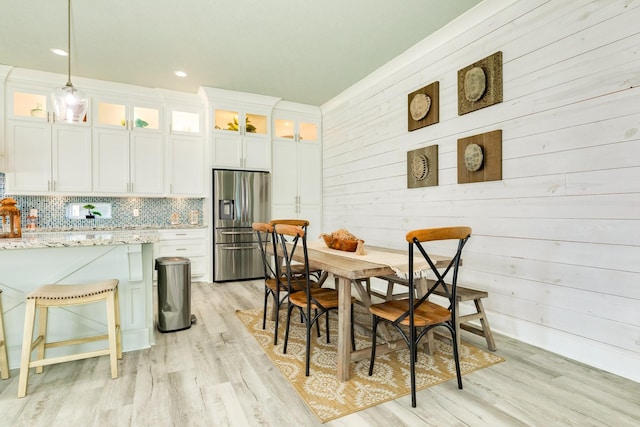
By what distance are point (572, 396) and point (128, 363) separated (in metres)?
2.73

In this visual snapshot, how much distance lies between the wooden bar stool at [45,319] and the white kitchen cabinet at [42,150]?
9.38ft

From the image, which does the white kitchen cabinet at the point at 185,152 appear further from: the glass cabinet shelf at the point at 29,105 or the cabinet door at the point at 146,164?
the glass cabinet shelf at the point at 29,105

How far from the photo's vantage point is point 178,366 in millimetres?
2137

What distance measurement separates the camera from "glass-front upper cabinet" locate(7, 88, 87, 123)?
13.3 ft

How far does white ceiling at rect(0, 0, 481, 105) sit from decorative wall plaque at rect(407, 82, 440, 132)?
53 cm

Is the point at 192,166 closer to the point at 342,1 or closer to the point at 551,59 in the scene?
the point at 342,1

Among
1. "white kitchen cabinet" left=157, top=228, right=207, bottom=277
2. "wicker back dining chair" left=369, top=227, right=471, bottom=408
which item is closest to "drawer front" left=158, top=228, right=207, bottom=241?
"white kitchen cabinet" left=157, top=228, right=207, bottom=277

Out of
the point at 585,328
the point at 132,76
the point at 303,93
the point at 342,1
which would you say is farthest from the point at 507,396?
the point at 132,76

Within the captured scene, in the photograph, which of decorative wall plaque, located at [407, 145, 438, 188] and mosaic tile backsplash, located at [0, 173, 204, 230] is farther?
mosaic tile backsplash, located at [0, 173, 204, 230]

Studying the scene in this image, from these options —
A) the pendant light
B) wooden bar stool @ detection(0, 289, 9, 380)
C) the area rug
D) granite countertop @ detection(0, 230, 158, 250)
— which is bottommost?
the area rug

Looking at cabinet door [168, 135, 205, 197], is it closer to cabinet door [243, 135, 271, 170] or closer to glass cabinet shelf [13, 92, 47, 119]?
cabinet door [243, 135, 271, 170]

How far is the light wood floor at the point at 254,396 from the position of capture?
1583mm

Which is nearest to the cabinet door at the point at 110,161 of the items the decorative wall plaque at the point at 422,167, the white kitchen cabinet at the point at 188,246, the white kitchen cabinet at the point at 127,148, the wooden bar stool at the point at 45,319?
the white kitchen cabinet at the point at 127,148

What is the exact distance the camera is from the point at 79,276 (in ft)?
7.34
